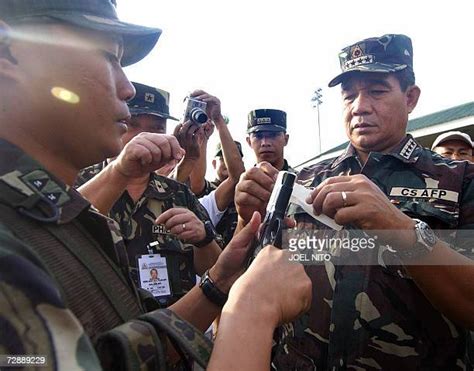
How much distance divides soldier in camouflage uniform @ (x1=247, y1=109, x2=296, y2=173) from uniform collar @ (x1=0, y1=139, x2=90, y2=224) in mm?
3632

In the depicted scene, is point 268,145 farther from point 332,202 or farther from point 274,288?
point 274,288

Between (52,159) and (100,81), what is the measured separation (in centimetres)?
28

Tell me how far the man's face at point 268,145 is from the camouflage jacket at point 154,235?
1.81 metres

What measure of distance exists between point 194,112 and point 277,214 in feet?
6.38

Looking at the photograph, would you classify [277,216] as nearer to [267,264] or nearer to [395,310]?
[267,264]

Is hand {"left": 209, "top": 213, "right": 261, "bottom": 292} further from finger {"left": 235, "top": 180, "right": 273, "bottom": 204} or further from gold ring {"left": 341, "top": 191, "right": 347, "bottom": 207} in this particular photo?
gold ring {"left": 341, "top": 191, "right": 347, "bottom": 207}

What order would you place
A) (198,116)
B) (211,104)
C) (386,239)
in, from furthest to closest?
(211,104)
(198,116)
(386,239)

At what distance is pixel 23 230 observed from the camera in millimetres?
985

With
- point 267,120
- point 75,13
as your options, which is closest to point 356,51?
point 75,13

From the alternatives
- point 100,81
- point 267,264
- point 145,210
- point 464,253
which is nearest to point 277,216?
point 267,264

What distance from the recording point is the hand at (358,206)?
5.26 ft

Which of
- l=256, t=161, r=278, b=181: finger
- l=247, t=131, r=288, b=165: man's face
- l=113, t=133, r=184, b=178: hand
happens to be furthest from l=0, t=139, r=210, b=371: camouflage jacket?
l=247, t=131, r=288, b=165: man's face

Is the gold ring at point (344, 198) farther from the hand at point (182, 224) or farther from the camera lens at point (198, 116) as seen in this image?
the camera lens at point (198, 116)

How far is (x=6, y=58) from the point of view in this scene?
1215mm
